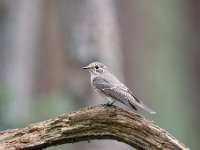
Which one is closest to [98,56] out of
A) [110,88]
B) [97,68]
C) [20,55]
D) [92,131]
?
[97,68]

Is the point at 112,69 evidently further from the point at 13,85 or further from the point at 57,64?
the point at 57,64

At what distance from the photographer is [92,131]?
21.8 ft

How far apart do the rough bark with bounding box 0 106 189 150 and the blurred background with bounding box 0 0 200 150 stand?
489 cm

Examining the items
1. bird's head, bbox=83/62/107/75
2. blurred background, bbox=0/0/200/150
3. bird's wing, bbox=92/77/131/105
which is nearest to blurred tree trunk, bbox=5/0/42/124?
blurred background, bbox=0/0/200/150

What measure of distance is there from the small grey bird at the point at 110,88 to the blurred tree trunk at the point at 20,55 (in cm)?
857

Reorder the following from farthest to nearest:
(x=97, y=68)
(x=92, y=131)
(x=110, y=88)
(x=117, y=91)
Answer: (x=97, y=68), (x=110, y=88), (x=117, y=91), (x=92, y=131)

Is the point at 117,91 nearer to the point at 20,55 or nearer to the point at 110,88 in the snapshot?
the point at 110,88

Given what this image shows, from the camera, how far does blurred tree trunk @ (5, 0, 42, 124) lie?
16578 mm

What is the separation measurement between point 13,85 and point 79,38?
4.97 meters

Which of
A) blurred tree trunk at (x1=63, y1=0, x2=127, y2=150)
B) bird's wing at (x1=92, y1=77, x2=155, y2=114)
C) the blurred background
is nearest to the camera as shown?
bird's wing at (x1=92, y1=77, x2=155, y2=114)

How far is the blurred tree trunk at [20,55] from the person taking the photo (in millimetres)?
16578

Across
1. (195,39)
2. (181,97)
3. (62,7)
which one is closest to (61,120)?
(62,7)

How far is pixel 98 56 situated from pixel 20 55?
5822 millimetres

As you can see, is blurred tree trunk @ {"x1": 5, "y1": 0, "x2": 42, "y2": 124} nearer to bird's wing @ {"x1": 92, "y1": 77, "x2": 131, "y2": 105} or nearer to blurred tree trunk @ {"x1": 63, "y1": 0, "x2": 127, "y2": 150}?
blurred tree trunk @ {"x1": 63, "y1": 0, "x2": 127, "y2": 150}
